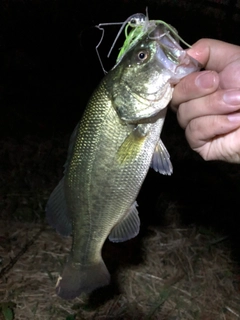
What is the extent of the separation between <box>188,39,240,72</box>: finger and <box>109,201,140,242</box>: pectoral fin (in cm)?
71

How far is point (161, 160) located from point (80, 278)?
768 mm

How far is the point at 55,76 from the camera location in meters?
6.04

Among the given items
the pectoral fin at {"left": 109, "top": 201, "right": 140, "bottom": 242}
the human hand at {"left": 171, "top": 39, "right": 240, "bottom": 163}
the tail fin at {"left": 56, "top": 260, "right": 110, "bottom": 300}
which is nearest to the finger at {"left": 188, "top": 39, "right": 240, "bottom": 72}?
the human hand at {"left": 171, "top": 39, "right": 240, "bottom": 163}

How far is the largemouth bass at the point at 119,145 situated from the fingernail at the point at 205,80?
5 cm

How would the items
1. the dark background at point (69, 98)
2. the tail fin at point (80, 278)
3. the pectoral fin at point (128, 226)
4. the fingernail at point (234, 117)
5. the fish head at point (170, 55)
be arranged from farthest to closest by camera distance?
the dark background at point (69, 98)
the tail fin at point (80, 278)
the pectoral fin at point (128, 226)
the fingernail at point (234, 117)
the fish head at point (170, 55)

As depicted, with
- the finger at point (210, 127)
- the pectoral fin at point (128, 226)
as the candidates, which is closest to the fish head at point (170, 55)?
the finger at point (210, 127)

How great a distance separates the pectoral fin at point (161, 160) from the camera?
5.71 feet

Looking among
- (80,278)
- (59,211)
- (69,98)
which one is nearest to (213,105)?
(59,211)

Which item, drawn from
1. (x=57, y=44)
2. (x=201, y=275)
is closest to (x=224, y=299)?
(x=201, y=275)

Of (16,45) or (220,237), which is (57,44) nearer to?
(16,45)

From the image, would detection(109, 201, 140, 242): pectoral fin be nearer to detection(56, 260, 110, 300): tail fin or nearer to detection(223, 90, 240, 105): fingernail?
detection(56, 260, 110, 300): tail fin

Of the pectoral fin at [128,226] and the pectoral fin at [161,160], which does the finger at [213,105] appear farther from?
the pectoral fin at [128,226]

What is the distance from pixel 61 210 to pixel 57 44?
4738mm

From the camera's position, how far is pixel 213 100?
165 centimetres
